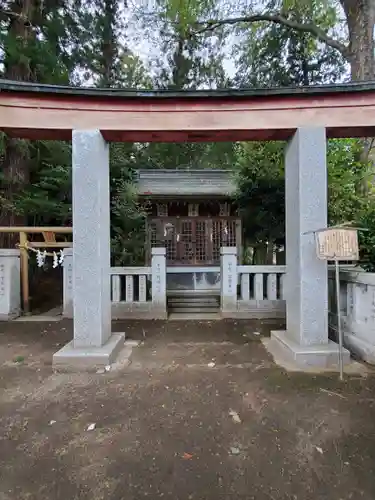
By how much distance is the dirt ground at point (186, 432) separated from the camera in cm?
185

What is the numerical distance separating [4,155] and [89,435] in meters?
8.88

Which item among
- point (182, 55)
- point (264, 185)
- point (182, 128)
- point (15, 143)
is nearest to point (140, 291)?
point (182, 128)

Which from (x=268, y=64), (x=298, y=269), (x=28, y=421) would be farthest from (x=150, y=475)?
(x=268, y=64)

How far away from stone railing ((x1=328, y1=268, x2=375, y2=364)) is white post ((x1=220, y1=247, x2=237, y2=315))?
2232 mm

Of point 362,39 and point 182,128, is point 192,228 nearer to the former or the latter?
point 182,128

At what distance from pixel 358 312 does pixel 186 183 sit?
708 cm

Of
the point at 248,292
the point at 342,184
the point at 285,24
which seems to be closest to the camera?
the point at 248,292

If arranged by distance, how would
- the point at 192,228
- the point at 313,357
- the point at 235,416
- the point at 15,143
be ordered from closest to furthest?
the point at 235,416, the point at 313,357, the point at 15,143, the point at 192,228

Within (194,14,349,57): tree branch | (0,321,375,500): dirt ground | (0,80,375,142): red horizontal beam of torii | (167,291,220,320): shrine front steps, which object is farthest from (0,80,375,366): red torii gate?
(194,14,349,57): tree branch

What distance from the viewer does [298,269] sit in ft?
12.6

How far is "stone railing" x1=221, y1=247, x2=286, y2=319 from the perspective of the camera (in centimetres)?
646

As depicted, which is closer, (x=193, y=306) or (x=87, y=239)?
(x=87, y=239)

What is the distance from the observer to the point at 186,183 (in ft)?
32.8

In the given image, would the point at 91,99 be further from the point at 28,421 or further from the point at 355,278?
the point at 355,278
